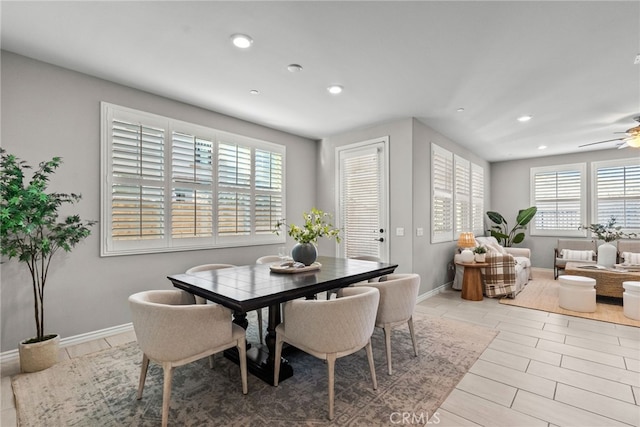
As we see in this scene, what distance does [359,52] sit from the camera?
275cm

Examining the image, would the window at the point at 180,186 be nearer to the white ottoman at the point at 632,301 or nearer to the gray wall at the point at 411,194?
the gray wall at the point at 411,194

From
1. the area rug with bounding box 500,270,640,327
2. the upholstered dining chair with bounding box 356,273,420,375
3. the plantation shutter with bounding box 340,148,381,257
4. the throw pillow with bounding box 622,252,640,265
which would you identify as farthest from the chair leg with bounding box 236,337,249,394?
the throw pillow with bounding box 622,252,640,265

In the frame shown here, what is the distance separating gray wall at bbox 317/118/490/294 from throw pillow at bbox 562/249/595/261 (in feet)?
10.1

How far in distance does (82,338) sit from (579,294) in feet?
19.8

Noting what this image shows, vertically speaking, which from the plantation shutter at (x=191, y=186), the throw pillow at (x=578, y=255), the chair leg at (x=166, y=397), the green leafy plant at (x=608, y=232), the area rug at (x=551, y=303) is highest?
the plantation shutter at (x=191, y=186)

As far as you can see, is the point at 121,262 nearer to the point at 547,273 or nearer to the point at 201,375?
the point at 201,375

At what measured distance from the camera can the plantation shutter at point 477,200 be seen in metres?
6.70

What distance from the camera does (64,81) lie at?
303 cm

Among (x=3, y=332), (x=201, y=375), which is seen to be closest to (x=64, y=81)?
(x=3, y=332)

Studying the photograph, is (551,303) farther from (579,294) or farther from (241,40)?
(241,40)

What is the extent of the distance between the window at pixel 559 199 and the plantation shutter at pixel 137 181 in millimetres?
8038

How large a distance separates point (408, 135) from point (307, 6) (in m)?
2.77

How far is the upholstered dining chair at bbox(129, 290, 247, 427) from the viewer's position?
186 cm

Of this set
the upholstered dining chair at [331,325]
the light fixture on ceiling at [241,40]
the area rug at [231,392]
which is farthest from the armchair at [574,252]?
the light fixture on ceiling at [241,40]
